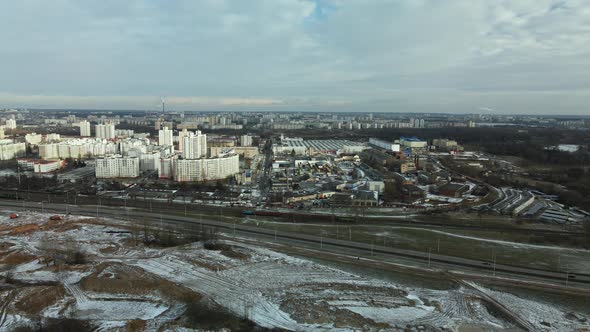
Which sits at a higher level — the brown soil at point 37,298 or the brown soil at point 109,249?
the brown soil at point 37,298

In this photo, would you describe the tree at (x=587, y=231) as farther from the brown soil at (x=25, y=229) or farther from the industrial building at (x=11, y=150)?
the industrial building at (x=11, y=150)

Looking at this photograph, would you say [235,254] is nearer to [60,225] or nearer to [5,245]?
[5,245]

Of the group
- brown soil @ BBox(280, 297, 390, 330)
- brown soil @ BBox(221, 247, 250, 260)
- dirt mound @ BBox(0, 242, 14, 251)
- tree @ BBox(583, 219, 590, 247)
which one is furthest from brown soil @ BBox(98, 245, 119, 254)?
tree @ BBox(583, 219, 590, 247)

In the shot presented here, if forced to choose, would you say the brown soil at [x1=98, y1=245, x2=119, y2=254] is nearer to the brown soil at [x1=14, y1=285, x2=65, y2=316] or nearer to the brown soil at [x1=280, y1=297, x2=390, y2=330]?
the brown soil at [x1=14, y1=285, x2=65, y2=316]

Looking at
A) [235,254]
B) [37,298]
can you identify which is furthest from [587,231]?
[37,298]

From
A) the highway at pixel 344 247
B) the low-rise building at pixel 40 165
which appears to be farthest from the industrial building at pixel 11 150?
the highway at pixel 344 247

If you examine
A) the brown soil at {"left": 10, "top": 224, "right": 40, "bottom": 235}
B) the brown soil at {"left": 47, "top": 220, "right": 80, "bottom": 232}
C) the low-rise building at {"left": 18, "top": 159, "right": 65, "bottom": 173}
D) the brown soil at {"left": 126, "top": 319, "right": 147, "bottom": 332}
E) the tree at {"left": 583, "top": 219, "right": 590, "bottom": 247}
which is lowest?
the brown soil at {"left": 47, "top": 220, "right": 80, "bottom": 232}
